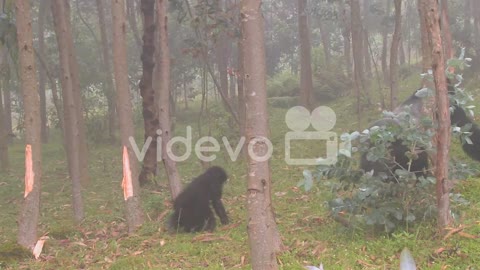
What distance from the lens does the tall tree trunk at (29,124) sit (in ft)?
22.5

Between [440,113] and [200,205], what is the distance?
132 inches

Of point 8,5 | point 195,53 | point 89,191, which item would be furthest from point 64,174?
point 8,5

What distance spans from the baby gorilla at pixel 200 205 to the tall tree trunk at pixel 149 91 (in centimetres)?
444

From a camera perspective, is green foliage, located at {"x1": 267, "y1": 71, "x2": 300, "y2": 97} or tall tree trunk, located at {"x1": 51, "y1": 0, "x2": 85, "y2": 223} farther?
green foliage, located at {"x1": 267, "y1": 71, "x2": 300, "y2": 97}

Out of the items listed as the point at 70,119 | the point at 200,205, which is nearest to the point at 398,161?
the point at 200,205

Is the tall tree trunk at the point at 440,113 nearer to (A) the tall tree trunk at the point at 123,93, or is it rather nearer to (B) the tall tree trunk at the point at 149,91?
(A) the tall tree trunk at the point at 123,93

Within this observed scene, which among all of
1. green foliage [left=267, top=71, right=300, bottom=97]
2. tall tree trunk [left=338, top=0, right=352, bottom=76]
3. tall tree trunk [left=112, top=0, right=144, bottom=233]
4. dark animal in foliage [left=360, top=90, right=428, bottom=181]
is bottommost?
dark animal in foliage [left=360, top=90, right=428, bottom=181]

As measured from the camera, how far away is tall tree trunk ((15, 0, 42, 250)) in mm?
6863

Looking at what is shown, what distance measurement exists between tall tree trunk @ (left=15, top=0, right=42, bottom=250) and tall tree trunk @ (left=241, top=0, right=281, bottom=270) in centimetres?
377

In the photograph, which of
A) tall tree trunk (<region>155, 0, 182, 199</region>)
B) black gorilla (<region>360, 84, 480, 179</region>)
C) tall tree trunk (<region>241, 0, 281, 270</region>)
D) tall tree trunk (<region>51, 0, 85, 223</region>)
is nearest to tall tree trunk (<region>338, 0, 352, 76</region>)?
tall tree trunk (<region>51, 0, 85, 223</region>)

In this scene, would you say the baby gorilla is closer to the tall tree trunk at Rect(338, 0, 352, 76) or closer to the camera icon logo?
the camera icon logo

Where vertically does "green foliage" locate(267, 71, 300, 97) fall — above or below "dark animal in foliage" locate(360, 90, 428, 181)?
above

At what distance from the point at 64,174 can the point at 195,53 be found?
5.50m

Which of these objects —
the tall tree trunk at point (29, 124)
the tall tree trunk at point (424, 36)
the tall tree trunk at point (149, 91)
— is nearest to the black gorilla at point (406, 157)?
the tall tree trunk at point (424, 36)
